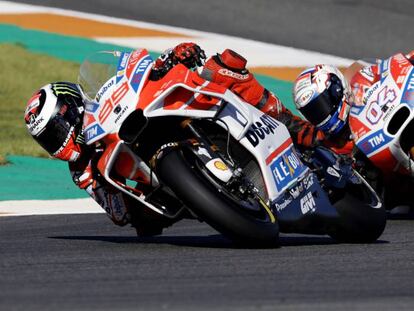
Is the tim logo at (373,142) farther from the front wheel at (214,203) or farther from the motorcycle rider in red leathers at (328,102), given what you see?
the front wheel at (214,203)

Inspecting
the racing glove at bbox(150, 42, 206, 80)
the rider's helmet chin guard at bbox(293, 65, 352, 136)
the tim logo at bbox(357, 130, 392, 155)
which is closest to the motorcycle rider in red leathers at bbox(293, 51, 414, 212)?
the rider's helmet chin guard at bbox(293, 65, 352, 136)

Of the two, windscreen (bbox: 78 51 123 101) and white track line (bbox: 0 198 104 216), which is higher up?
windscreen (bbox: 78 51 123 101)

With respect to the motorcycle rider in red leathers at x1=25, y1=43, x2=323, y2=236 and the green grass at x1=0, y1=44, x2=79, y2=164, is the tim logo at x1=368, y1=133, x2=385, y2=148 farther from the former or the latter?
the green grass at x1=0, y1=44, x2=79, y2=164

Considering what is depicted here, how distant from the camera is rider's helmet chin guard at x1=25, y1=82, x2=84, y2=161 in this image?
7.92 metres

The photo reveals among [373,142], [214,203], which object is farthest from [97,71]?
[373,142]

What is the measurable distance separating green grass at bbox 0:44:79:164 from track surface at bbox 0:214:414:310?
537 cm

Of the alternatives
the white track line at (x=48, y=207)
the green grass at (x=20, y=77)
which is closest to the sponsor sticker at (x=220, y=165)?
the white track line at (x=48, y=207)

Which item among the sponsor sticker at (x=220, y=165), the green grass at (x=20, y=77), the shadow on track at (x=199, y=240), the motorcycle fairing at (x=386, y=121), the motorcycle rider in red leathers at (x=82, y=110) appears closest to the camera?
the sponsor sticker at (x=220, y=165)

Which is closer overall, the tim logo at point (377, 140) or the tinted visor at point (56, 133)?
the tinted visor at point (56, 133)

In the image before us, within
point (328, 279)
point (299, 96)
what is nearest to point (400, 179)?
point (299, 96)

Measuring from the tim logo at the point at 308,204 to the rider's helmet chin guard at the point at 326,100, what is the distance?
87 centimetres

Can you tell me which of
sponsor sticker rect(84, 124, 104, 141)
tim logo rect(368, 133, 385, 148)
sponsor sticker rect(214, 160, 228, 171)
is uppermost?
sponsor sticker rect(214, 160, 228, 171)

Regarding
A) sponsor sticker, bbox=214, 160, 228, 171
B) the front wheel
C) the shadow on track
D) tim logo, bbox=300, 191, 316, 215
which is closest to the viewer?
the front wheel

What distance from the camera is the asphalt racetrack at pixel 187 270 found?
5.81 m
